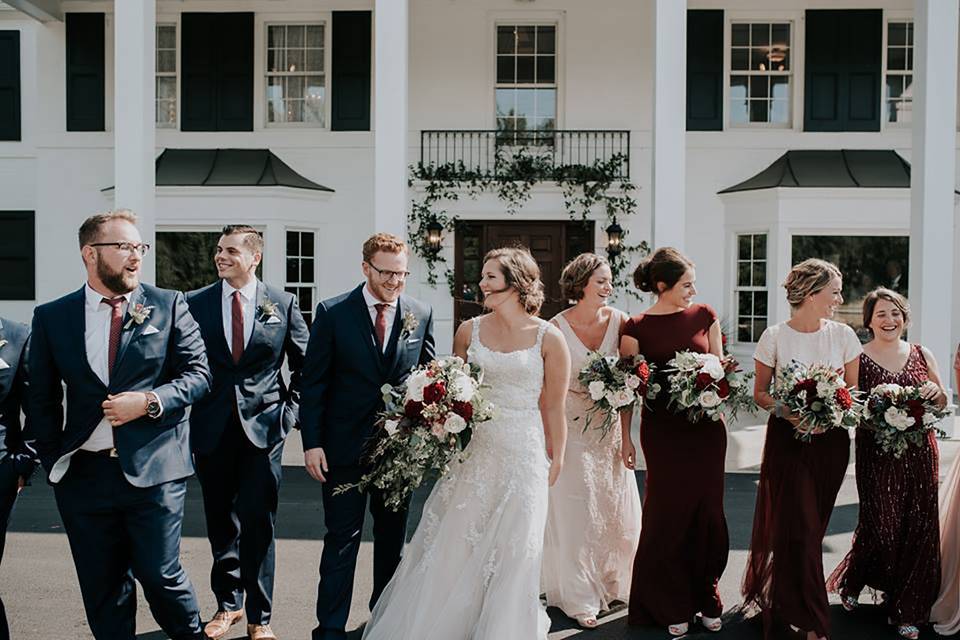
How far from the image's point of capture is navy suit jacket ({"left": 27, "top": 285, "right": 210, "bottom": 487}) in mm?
3703

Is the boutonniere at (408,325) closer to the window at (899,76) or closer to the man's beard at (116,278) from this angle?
the man's beard at (116,278)

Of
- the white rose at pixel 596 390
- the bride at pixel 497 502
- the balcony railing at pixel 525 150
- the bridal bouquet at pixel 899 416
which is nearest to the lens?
the bride at pixel 497 502

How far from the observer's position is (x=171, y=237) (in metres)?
14.6

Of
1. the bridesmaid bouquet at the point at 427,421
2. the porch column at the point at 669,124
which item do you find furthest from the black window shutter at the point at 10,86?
the bridesmaid bouquet at the point at 427,421

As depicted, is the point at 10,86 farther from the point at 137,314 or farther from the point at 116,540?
the point at 116,540

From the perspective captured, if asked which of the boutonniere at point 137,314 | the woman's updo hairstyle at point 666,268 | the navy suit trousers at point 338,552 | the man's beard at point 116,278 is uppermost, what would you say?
the woman's updo hairstyle at point 666,268

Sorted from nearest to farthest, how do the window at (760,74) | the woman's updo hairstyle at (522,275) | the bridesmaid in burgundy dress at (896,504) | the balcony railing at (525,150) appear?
1. the woman's updo hairstyle at (522,275)
2. the bridesmaid in burgundy dress at (896,504)
3. the balcony railing at (525,150)
4. the window at (760,74)

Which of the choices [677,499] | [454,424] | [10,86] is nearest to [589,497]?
[677,499]

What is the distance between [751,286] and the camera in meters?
14.5

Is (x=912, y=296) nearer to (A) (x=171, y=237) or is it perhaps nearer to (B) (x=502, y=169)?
(B) (x=502, y=169)

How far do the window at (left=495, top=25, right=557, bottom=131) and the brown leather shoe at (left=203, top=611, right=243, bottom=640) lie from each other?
11.3m

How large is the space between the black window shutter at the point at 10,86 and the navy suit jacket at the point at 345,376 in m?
13.5

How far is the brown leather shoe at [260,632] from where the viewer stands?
449 cm

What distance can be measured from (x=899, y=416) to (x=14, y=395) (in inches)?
177
